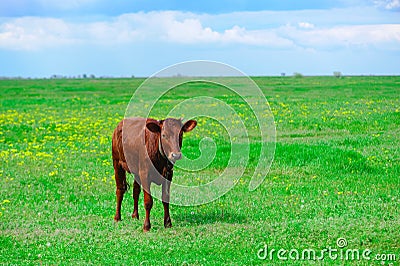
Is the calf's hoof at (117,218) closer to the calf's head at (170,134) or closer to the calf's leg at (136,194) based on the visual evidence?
the calf's leg at (136,194)

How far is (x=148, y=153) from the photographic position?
11.2 m

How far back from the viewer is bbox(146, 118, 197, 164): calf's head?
10492mm

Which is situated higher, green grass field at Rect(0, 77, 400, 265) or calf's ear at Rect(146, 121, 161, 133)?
calf's ear at Rect(146, 121, 161, 133)

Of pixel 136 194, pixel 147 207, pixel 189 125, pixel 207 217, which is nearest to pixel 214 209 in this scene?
pixel 207 217

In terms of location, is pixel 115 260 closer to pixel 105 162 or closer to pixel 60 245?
pixel 60 245

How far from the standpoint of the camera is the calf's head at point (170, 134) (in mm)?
10492

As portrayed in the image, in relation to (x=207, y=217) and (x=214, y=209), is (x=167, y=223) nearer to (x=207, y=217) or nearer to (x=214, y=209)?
(x=207, y=217)

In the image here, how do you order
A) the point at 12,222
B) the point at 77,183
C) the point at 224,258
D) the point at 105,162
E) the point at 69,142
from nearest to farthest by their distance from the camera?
1. the point at 224,258
2. the point at 12,222
3. the point at 77,183
4. the point at 105,162
5. the point at 69,142

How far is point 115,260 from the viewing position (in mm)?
9625

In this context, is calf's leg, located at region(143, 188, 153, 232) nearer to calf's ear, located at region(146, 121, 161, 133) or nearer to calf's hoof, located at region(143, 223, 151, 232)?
calf's hoof, located at region(143, 223, 151, 232)

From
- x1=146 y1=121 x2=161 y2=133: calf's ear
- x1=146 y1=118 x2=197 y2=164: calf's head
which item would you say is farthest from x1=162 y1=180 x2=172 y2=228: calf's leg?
x1=146 y1=121 x2=161 y2=133: calf's ear

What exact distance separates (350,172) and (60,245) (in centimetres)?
893

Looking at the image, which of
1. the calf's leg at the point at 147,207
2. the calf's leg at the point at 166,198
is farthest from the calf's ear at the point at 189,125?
the calf's leg at the point at 147,207

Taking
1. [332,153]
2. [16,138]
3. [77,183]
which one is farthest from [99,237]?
[16,138]
